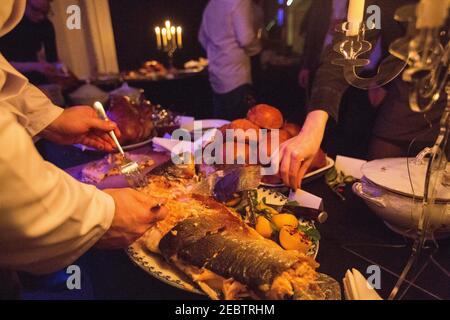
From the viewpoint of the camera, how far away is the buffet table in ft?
2.69

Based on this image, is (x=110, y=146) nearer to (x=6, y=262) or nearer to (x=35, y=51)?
(x=6, y=262)

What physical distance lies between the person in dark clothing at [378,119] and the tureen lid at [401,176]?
0.06 meters

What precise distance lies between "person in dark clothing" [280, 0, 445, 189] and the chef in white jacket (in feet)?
1.54

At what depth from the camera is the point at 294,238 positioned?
88 cm

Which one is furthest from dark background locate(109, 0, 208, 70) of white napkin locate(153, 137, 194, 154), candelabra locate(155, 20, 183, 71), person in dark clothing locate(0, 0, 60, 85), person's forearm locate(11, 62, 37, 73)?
white napkin locate(153, 137, 194, 154)

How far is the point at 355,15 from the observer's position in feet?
2.23

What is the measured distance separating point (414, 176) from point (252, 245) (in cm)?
53

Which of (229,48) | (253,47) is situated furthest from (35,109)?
(253,47)

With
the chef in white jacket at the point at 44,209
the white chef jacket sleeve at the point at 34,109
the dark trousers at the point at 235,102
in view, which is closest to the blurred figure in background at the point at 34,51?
the white chef jacket sleeve at the point at 34,109

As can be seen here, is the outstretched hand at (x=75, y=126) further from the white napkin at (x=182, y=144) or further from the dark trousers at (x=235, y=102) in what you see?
the dark trousers at (x=235, y=102)

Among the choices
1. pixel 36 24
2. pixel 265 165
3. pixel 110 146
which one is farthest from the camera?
pixel 36 24

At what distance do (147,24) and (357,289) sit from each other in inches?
234

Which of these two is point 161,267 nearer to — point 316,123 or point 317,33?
point 316,123
